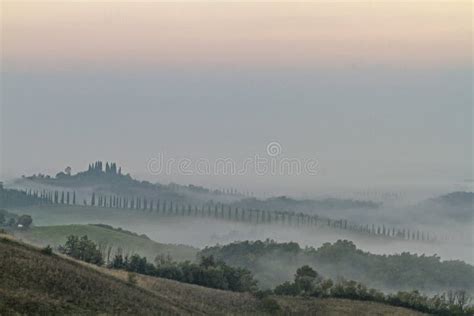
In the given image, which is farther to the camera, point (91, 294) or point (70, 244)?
point (70, 244)

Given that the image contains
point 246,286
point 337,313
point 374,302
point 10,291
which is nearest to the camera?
point 10,291

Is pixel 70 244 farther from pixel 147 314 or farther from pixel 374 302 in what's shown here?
pixel 147 314

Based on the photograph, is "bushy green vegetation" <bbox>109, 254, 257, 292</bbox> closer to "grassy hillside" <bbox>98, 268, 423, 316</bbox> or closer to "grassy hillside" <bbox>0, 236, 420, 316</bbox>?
"grassy hillside" <bbox>98, 268, 423, 316</bbox>

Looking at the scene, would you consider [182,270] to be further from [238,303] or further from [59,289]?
[59,289]

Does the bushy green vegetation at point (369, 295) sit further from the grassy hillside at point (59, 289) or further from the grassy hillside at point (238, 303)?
the grassy hillside at point (59, 289)

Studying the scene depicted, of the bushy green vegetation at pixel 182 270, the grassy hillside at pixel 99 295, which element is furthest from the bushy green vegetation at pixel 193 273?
the grassy hillside at pixel 99 295

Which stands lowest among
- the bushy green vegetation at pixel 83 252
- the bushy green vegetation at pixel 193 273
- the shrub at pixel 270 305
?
the shrub at pixel 270 305

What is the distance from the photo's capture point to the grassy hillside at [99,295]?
7325 cm

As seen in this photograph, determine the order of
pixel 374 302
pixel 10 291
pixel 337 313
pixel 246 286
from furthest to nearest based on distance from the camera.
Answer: pixel 246 286 < pixel 374 302 < pixel 337 313 < pixel 10 291

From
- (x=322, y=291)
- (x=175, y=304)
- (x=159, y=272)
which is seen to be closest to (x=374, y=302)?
(x=322, y=291)

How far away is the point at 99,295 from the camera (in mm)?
86875

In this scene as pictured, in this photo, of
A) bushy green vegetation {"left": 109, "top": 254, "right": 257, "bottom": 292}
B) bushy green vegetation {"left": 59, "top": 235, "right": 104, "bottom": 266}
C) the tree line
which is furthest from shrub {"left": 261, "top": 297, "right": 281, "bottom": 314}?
bushy green vegetation {"left": 59, "top": 235, "right": 104, "bottom": 266}

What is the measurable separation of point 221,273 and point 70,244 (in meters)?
28.8

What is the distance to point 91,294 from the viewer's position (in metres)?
85.4
